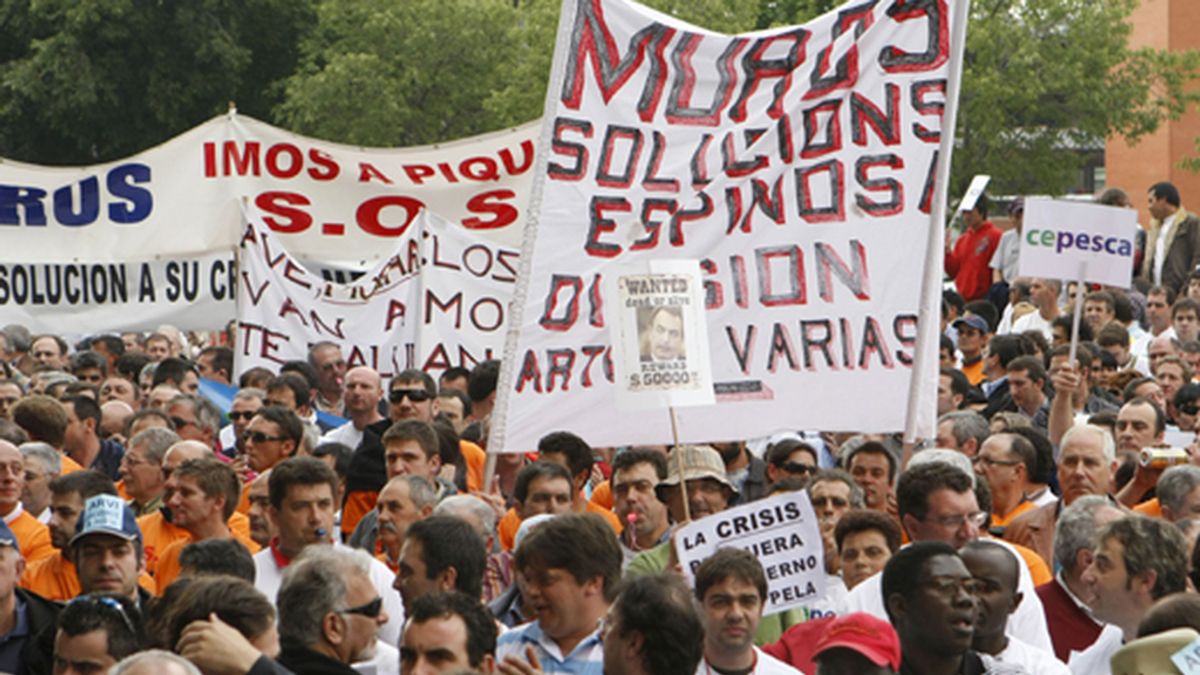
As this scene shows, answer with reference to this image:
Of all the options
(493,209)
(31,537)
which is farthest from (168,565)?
(493,209)

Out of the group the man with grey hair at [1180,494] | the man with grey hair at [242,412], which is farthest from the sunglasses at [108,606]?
the man with grey hair at [242,412]

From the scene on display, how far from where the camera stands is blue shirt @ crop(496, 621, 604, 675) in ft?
22.5

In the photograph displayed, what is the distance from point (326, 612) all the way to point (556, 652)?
731mm

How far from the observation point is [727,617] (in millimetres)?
7094

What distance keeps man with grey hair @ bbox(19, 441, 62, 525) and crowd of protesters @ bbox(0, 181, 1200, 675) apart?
1cm

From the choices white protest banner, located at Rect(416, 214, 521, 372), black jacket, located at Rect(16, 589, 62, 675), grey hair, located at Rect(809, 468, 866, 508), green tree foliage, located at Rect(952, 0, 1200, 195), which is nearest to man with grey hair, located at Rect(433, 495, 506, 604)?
grey hair, located at Rect(809, 468, 866, 508)

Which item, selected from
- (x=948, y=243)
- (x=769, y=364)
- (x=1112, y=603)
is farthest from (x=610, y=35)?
(x=948, y=243)

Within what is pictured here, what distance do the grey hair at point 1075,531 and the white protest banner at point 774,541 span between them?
0.92 m

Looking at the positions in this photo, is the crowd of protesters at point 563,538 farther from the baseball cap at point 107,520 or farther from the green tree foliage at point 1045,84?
the green tree foliage at point 1045,84

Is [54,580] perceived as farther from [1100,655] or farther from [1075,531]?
[1100,655]

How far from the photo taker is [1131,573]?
25.0ft

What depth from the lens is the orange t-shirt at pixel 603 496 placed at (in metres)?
10.9

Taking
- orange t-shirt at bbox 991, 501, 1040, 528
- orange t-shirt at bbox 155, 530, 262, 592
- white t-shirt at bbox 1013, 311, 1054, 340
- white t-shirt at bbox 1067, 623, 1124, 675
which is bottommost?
white t-shirt at bbox 1067, 623, 1124, 675

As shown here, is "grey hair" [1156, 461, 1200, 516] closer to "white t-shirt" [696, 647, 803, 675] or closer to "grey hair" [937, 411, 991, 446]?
"grey hair" [937, 411, 991, 446]
